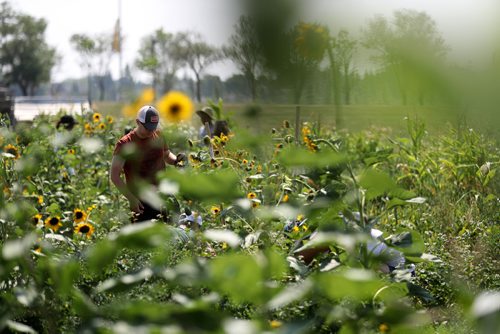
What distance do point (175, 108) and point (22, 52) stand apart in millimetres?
48897

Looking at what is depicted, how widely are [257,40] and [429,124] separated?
5.54 m

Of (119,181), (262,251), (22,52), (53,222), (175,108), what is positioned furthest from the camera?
(22,52)

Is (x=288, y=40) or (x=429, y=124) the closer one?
(x=288, y=40)

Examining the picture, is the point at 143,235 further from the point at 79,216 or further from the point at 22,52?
the point at 22,52

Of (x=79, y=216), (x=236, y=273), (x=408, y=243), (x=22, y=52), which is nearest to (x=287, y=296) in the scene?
(x=236, y=273)

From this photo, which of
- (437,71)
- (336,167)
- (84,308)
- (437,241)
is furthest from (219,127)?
(84,308)

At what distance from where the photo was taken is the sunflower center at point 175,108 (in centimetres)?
405

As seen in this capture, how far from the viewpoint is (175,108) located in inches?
160

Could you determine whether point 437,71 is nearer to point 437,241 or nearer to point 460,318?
point 460,318

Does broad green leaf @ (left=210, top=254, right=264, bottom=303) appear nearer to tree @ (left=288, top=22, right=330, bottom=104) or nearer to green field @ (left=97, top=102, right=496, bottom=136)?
tree @ (left=288, top=22, right=330, bottom=104)

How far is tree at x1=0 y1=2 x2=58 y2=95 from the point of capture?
49.2 meters

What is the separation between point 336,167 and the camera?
1979 mm

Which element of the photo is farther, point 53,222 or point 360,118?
point 360,118

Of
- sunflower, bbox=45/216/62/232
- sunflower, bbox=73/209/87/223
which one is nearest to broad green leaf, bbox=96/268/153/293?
sunflower, bbox=45/216/62/232
